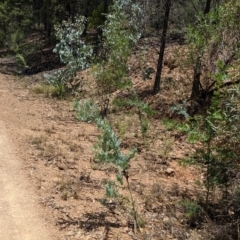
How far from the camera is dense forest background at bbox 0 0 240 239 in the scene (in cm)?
540

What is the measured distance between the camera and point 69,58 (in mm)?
13297

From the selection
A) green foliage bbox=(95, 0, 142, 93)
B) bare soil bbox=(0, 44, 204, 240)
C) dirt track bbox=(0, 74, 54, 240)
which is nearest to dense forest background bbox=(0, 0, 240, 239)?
green foliage bbox=(95, 0, 142, 93)

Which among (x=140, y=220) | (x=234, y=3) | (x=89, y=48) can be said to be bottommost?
(x=140, y=220)

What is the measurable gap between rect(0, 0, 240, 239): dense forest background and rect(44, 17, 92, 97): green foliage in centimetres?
3

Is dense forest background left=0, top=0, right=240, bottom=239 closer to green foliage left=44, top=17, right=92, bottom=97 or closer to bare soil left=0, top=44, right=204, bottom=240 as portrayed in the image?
green foliage left=44, top=17, right=92, bottom=97

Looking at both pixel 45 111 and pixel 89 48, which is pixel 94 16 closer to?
pixel 89 48

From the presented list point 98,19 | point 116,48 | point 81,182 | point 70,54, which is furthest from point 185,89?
point 98,19

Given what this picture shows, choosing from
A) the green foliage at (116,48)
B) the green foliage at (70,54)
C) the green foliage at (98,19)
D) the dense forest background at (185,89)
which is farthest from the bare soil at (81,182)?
the green foliage at (98,19)

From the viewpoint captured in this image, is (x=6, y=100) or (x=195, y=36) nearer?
(x=195, y=36)

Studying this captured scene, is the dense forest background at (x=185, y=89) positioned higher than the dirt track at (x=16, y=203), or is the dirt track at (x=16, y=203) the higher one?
the dense forest background at (x=185, y=89)

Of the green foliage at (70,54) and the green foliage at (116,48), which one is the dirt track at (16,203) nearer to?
the green foliage at (116,48)

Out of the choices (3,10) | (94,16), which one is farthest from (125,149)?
(3,10)

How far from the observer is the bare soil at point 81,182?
574 centimetres

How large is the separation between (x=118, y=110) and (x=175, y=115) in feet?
6.73
